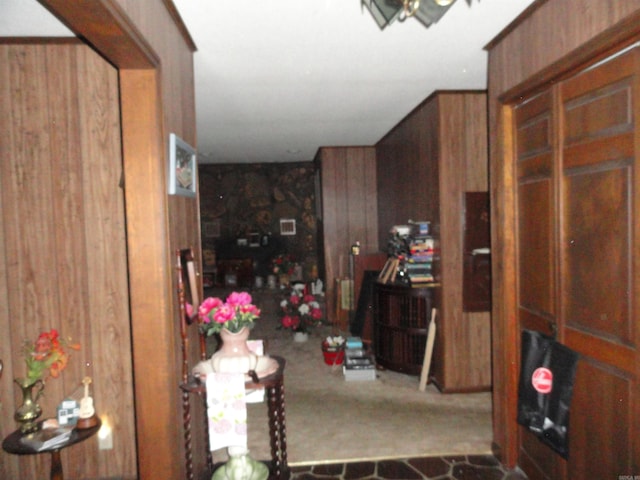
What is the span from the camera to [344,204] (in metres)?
6.52

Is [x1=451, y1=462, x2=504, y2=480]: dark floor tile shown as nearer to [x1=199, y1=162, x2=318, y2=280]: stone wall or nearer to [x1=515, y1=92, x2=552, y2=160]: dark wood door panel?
[x1=515, y1=92, x2=552, y2=160]: dark wood door panel

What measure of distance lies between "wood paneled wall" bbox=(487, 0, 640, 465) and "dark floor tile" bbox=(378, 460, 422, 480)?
1.87 ft

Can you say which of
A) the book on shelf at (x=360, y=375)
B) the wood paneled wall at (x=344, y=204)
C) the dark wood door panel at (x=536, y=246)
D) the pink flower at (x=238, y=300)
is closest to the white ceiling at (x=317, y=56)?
the dark wood door panel at (x=536, y=246)

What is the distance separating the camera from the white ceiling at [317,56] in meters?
2.20

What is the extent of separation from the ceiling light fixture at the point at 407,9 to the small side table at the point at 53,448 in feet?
7.83

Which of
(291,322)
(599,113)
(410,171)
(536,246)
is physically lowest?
(291,322)

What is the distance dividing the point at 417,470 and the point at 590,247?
165 cm

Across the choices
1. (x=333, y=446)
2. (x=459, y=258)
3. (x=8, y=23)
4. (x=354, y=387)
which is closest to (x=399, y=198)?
(x=459, y=258)

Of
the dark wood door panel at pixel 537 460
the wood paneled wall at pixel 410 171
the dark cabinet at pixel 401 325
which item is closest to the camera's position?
the dark wood door panel at pixel 537 460

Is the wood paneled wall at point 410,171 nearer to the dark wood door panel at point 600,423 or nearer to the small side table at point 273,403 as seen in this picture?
the dark wood door panel at point 600,423

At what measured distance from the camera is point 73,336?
249 cm

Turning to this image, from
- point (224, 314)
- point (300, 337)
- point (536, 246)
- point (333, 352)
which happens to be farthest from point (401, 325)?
point (224, 314)

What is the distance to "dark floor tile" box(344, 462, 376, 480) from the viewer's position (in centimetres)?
259

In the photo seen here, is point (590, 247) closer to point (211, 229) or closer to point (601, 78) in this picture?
point (601, 78)
